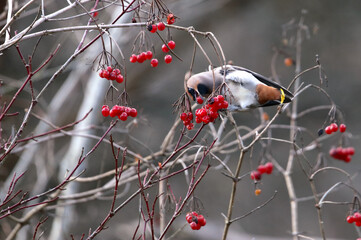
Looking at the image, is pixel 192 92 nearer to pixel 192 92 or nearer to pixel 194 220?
pixel 192 92

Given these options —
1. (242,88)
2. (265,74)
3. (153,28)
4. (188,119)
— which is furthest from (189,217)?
(265,74)

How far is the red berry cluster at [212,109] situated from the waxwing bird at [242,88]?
193 mm

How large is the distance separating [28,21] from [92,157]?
1.76 m

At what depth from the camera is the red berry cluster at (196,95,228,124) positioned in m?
1.64

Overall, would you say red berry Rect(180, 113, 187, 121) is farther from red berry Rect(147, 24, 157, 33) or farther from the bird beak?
red berry Rect(147, 24, 157, 33)

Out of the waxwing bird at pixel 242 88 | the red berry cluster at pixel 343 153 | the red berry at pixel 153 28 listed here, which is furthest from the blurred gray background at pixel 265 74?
the red berry at pixel 153 28

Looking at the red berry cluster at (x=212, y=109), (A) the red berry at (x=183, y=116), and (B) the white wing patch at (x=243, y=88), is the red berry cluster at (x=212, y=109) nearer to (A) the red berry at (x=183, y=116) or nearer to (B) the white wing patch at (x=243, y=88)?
(A) the red berry at (x=183, y=116)

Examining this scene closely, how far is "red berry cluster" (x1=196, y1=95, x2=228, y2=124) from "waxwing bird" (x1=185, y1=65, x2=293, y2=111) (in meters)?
0.19

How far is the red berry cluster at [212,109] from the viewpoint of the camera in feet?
5.37

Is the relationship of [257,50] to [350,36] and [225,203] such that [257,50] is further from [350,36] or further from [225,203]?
[225,203]

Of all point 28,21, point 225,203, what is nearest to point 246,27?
point 225,203

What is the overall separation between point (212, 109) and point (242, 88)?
29 cm

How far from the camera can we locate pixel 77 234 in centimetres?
613

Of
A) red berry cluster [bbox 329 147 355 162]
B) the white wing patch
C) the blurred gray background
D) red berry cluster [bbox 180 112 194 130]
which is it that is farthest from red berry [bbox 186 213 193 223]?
the blurred gray background
